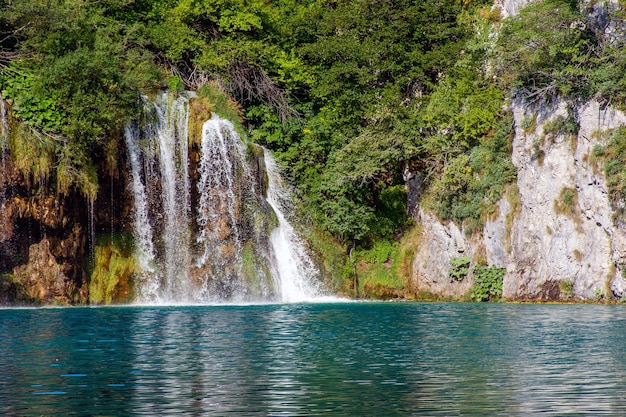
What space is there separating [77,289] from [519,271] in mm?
17515

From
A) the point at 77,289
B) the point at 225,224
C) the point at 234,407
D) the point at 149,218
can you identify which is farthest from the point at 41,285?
the point at 234,407

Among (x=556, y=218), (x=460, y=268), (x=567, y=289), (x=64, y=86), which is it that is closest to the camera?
(x=567, y=289)

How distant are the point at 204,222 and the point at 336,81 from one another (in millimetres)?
10624

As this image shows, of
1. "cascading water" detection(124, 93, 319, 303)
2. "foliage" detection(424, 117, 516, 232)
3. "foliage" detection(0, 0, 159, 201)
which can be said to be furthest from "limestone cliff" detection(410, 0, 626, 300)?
"foliage" detection(0, 0, 159, 201)

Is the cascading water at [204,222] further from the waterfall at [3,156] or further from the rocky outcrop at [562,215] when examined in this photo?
the rocky outcrop at [562,215]

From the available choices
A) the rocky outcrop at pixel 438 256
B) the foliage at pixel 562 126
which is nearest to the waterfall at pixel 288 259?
the rocky outcrop at pixel 438 256

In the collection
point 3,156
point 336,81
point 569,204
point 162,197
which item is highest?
point 336,81

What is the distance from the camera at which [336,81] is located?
45.3 m

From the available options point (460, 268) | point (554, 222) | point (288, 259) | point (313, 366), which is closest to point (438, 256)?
point (460, 268)

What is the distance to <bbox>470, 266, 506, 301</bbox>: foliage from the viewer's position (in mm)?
38469

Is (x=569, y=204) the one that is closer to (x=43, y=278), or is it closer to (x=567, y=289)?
(x=567, y=289)

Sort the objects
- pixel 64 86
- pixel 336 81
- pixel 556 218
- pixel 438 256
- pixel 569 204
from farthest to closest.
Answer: pixel 336 81 → pixel 438 256 → pixel 556 218 → pixel 64 86 → pixel 569 204

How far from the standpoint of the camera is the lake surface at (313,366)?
12.3 m

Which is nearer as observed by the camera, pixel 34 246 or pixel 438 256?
pixel 34 246
